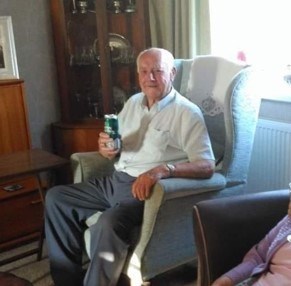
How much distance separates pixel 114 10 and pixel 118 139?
1.15m

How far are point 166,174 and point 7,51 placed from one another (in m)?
1.42

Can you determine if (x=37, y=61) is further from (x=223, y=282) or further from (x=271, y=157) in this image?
(x=223, y=282)

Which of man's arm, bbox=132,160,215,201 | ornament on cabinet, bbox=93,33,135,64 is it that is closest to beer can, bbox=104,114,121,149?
man's arm, bbox=132,160,215,201

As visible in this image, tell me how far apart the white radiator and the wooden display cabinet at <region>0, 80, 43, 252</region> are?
1.31m

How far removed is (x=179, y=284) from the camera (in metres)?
2.09

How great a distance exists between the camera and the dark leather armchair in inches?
55.0

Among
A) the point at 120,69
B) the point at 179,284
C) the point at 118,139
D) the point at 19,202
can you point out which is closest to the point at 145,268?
the point at 179,284

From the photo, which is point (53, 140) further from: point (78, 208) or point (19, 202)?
point (78, 208)

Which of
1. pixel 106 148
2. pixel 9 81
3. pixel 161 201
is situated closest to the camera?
pixel 161 201

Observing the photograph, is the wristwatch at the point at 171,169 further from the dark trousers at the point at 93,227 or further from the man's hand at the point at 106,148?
the man's hand at the point at 106,148

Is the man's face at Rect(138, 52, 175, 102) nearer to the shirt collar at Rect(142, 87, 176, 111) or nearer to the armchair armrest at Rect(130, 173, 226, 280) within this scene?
the shirt collar at Rect(142, 87, 176, 111)

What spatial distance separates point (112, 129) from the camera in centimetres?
200

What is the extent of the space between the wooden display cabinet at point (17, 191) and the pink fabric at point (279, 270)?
5.21 feet

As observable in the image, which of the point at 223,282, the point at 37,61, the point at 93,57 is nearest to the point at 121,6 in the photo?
the point at 93,57
